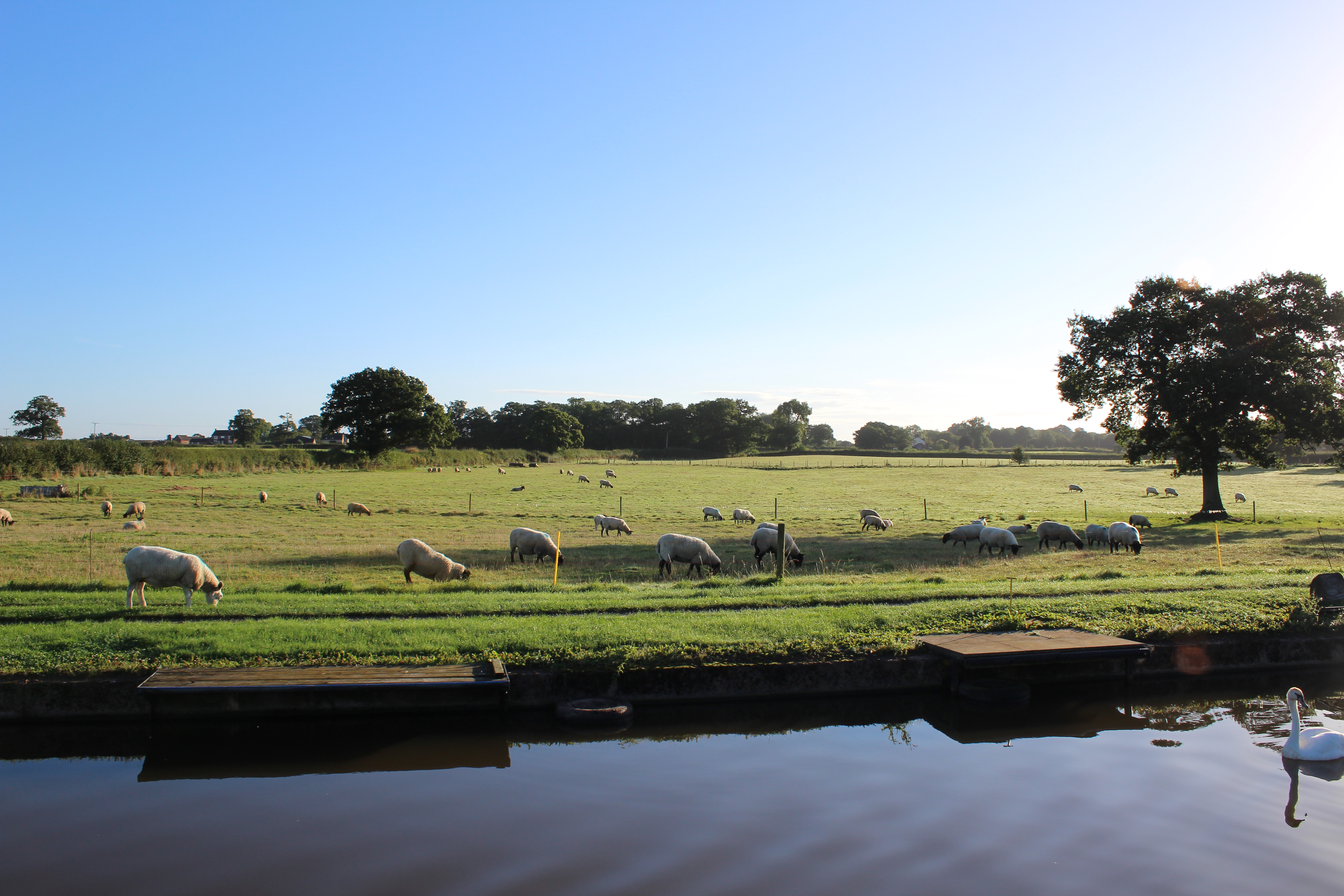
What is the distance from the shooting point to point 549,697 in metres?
10.3

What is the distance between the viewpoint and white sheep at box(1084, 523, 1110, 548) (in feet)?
93.1

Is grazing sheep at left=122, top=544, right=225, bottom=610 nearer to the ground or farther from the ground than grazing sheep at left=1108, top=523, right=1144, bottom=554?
farther from the ground

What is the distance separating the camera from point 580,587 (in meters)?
16.9

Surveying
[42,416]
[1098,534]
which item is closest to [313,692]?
[1098,534]

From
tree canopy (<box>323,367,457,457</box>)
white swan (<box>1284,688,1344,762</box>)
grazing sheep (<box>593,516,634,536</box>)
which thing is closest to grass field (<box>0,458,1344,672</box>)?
grazing sheep (<box>593,516,634,536</box>)

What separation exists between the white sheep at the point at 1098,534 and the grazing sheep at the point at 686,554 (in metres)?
15.2

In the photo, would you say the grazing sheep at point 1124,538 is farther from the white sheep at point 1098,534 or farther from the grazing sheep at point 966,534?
the grazing sheep at point 966,534

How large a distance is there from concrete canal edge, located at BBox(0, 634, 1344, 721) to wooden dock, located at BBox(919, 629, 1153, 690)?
0.20 metres

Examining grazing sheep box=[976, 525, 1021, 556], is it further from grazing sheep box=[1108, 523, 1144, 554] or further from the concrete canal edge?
the concrete canal edge

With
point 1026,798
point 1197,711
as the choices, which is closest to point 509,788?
point 1026,798

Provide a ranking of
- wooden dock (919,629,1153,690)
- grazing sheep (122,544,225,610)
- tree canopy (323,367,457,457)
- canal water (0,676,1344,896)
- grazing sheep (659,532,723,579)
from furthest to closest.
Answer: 1. tree canopy (323,367,457,457)
2. grazing sheep (659,532,723,579)
3. grazing sheep (122,544,225,610)
4. wooden dock (919,629,1153,690)
5. canal water (0,676,1344,896)

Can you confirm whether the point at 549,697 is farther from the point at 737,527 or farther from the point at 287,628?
the point at 737,527

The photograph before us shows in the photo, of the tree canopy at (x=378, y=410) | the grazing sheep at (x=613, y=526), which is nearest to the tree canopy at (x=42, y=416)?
the tree canopy at (x=378, y=410)

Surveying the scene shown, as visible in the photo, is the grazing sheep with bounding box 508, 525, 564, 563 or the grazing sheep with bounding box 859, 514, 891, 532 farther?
the grazing sheep with bounding box 859, 514, 891, 532
